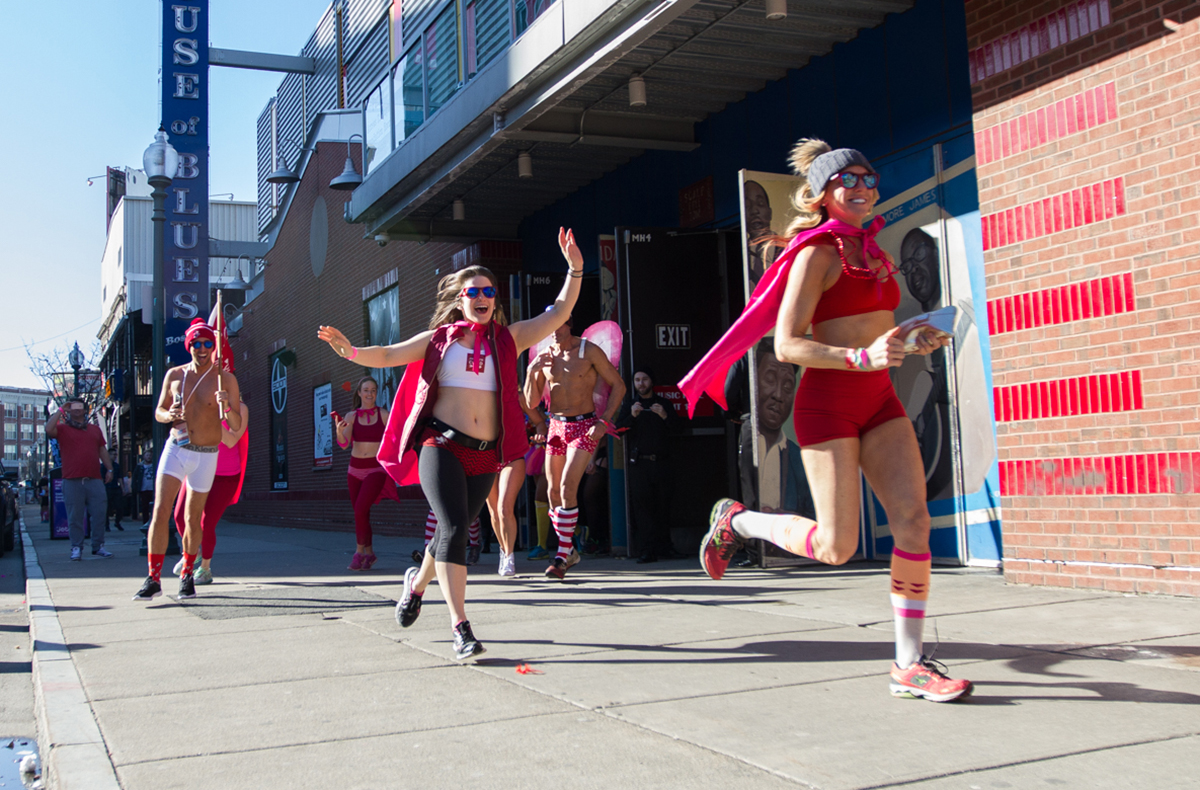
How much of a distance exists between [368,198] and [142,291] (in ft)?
169

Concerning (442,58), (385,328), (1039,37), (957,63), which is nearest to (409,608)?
(1039,37)

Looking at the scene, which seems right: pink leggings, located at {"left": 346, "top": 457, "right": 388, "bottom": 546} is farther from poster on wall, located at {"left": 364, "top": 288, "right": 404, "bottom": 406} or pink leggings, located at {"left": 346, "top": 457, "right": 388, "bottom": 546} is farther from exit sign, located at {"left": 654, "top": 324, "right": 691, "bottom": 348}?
poster on wall, located at {"left": 364, "top": 288, "right": 404, "bottom": 406}

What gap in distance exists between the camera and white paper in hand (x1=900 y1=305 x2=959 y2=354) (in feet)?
11.0

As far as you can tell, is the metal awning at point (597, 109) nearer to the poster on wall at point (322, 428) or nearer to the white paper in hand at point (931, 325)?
the white paper in hand at point (931, 325)

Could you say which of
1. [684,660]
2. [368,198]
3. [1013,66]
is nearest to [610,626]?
[684,660]

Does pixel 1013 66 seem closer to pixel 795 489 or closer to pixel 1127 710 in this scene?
pixel 795 489

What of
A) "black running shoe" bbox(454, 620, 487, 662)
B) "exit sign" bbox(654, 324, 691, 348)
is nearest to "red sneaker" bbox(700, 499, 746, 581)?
"black running shoe" bbox(454, 620, 487, 662)

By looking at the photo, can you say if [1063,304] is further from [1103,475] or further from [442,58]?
[442,58]

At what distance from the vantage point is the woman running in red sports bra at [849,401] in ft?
12.1

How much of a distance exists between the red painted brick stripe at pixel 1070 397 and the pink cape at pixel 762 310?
Result: 266cm

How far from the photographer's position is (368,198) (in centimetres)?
1330

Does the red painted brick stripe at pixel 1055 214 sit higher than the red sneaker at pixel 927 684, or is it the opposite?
the red painted brick stripe at pixel 1055 214

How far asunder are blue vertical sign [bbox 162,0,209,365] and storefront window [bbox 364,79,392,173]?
1009 cm

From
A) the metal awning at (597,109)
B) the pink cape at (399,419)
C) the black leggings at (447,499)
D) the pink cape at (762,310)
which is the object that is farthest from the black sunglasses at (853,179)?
the metal awning at (597,109)
